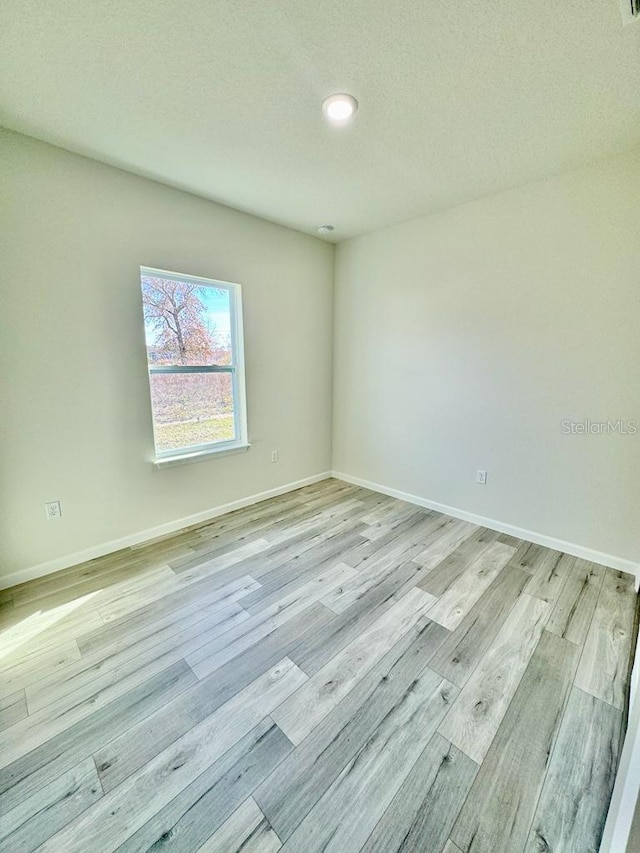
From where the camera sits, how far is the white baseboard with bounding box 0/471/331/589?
84.6 inches

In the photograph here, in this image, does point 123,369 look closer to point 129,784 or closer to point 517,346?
point 129,784

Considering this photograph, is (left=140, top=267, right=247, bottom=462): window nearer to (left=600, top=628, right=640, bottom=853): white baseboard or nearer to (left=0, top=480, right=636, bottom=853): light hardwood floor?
(left=0, top=480, right=636, bottom=853): light hardwood floor

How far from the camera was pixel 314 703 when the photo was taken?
1385 millimetres

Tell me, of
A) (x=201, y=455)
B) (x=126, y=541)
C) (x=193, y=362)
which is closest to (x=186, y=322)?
(x=193, y=362)

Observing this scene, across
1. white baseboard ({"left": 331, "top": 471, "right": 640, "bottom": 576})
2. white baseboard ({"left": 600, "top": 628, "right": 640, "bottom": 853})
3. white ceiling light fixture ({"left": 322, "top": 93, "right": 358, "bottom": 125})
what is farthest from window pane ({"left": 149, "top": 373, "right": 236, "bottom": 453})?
white baseboard ({"left": 600, "top": 628, "right": 640, "bottom": 853})

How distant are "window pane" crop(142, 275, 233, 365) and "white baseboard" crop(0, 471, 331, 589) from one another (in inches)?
51.0

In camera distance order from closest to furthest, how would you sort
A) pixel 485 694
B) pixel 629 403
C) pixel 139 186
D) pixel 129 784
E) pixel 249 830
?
pixel 249 830 < pixel 129 784 < pixel 485 694 < pixel 629 403 < pixel 139 186

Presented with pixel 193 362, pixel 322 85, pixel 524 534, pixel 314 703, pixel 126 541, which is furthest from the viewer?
pixel 193 362

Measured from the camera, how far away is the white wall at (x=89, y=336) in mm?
1981

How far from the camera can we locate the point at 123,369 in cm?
239

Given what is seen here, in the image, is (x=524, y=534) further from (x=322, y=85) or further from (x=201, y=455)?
(x=322, y=85)

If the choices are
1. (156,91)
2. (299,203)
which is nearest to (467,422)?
(299,203)

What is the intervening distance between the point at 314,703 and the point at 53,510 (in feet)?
6.51

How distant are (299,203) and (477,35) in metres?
1.63
